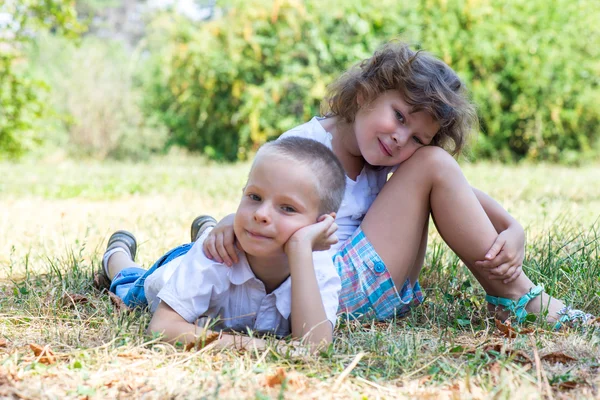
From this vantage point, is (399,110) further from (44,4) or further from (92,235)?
(44,4)

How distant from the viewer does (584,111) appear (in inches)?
404

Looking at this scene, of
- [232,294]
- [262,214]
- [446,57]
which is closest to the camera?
[262,214]

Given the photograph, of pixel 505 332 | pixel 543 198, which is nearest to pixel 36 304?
pixel 505 332

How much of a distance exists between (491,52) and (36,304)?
852 centimetres

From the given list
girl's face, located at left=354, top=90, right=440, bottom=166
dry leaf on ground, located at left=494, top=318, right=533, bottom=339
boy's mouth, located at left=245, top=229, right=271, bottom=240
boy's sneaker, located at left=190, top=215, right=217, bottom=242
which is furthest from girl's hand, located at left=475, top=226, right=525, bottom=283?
boy's sneaker, located at left=190, top=215, right=217, bottom=242

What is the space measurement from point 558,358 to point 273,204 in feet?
3.40

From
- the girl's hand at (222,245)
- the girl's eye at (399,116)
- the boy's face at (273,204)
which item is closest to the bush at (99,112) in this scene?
the girl's eye at (399,116)

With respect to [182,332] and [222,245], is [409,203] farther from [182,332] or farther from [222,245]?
[182,332]

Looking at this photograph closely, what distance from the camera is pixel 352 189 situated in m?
2.80

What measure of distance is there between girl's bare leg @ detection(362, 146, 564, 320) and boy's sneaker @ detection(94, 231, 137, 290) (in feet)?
4.14

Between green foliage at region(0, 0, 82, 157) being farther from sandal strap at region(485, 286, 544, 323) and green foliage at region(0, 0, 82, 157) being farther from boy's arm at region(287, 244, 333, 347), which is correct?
sandal strap at region(485, 286, 544, 323)

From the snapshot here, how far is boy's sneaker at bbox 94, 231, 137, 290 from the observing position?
305 cm

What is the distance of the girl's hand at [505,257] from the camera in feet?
8.36

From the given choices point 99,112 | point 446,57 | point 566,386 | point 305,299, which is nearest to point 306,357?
point 305,299
